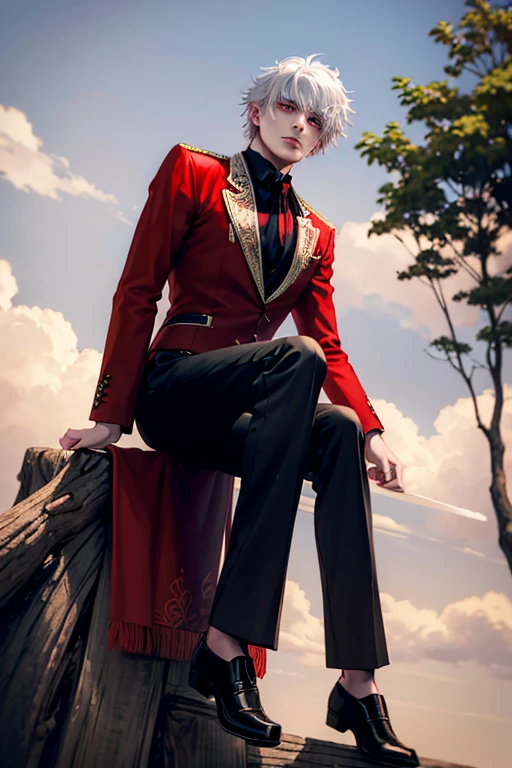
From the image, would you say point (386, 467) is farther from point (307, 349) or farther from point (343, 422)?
point (307, 349)

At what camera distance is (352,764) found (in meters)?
1.64

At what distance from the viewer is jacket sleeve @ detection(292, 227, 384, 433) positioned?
79.5 inches

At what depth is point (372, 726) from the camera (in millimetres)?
1484

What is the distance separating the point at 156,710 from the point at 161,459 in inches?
23.2

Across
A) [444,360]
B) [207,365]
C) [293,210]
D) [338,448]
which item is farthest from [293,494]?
[444,360]

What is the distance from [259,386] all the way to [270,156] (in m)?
0.86

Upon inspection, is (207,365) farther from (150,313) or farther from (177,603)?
(177,603)

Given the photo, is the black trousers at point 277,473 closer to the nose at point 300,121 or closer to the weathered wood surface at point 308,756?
the weathered wood surface at point 308,756

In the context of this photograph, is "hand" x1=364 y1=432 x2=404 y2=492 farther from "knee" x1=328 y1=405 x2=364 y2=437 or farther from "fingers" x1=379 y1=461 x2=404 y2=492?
"knee" x1=328 y1=405 x2=364 y2=437

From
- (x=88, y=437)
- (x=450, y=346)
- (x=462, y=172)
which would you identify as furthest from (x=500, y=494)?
(x=88, y=437)

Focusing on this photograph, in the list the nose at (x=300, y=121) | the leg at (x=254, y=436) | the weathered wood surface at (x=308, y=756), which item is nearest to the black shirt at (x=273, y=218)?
the nose at (x=300, y=121)

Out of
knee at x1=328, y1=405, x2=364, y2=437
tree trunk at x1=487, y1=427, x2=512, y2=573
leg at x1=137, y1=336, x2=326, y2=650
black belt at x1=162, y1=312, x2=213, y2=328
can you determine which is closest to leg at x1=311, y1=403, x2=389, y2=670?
knee at x1=328, y1=405, x2=364, y2=437

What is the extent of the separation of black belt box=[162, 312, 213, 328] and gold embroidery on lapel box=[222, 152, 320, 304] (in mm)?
172

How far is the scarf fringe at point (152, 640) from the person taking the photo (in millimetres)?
1591
